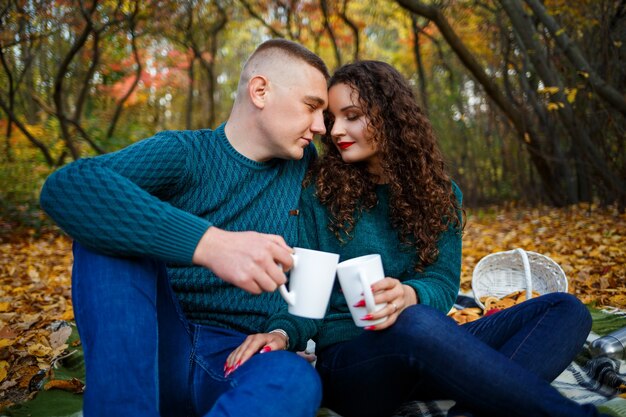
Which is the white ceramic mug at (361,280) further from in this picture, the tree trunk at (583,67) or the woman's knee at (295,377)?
the tree trunk at (583,67)

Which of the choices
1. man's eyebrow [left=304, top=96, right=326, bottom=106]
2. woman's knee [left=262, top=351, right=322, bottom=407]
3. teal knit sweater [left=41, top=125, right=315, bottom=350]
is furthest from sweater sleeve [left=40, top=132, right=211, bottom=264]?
man's eyebrow [left=304, top=96, right=326, bottom=106]

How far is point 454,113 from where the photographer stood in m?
9.12

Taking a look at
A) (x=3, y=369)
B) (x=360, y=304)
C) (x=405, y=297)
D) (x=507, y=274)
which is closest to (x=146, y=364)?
(x=360, y=304)

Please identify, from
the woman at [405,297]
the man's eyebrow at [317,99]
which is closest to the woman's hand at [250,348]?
the woman at [405,297]

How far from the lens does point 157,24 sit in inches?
388

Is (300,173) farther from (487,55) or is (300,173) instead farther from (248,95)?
(487,55)

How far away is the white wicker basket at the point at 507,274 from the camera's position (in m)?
3.07

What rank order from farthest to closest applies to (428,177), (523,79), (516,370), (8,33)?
1. (8,33)
2. (523,79)
3. (428,177)
4. (516,370)

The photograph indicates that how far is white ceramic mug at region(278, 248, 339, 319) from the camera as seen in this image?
1416 millimetres

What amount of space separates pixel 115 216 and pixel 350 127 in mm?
951

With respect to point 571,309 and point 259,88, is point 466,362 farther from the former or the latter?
point 259,88

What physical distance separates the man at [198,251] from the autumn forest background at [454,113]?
3.57 ft

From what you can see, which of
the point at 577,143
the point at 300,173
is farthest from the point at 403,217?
the point at 577,143

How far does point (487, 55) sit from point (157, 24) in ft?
18.7
